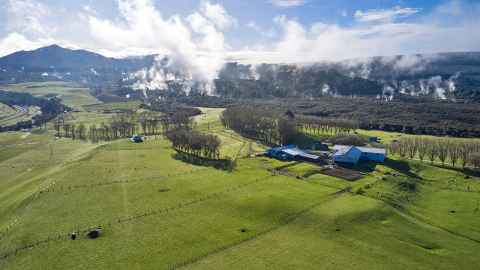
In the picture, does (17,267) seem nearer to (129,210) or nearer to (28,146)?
(129,210)

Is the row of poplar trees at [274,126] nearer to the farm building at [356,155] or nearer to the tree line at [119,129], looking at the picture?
the tree line at [119,129]

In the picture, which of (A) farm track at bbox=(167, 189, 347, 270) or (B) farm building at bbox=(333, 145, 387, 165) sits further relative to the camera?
(B) farm building at bbox=(333, 145, 387, 165)

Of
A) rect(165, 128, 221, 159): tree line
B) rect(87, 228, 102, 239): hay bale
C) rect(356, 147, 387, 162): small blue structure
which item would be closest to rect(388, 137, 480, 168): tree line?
rect(356, 147, 387, 162): small blue structure

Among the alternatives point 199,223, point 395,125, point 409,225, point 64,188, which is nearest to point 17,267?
point 199,223

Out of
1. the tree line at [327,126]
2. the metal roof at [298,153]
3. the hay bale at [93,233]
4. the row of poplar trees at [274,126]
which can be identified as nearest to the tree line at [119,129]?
the row of poplar trees at [274,126]

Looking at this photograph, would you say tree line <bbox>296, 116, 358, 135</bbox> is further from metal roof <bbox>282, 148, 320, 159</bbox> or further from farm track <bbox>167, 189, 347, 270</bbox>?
farm track <bbox>167, 189, 347, 270</bbox>

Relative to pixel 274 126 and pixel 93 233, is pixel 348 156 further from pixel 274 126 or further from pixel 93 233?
pixel 93 233

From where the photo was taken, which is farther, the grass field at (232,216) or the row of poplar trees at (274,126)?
the row of poplar trees at (274,126)
